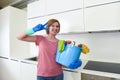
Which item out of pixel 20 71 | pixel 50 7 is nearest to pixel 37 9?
pixel 50 7

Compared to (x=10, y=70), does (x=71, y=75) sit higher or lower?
higher

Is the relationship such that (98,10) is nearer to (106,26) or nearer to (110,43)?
(106,26)

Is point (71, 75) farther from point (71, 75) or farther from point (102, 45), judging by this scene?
point (102, 45)

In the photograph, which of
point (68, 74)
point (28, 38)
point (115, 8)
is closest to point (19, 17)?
point (28, 38)

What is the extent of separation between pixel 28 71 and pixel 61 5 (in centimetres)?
120

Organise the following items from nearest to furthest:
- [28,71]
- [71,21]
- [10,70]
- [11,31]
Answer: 1. [71,21]
2. [28,71]
3. [10,70]
4. [11,31]

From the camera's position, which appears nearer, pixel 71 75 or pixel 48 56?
pixel 48 56

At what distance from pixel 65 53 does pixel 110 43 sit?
833 mm

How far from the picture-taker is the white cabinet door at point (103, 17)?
4.92ft

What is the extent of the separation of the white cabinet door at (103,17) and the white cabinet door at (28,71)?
1.04 metres

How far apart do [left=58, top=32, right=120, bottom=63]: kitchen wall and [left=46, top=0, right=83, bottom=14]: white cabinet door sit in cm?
53

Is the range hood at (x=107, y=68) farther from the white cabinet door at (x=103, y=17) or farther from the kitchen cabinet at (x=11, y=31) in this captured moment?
the kitchen cabinet at (x=11, y=31)

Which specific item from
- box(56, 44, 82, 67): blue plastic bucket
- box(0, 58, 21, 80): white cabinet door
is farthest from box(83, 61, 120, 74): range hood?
box(0, 58, 21, 80): white cabinet door

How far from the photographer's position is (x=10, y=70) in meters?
2.60
